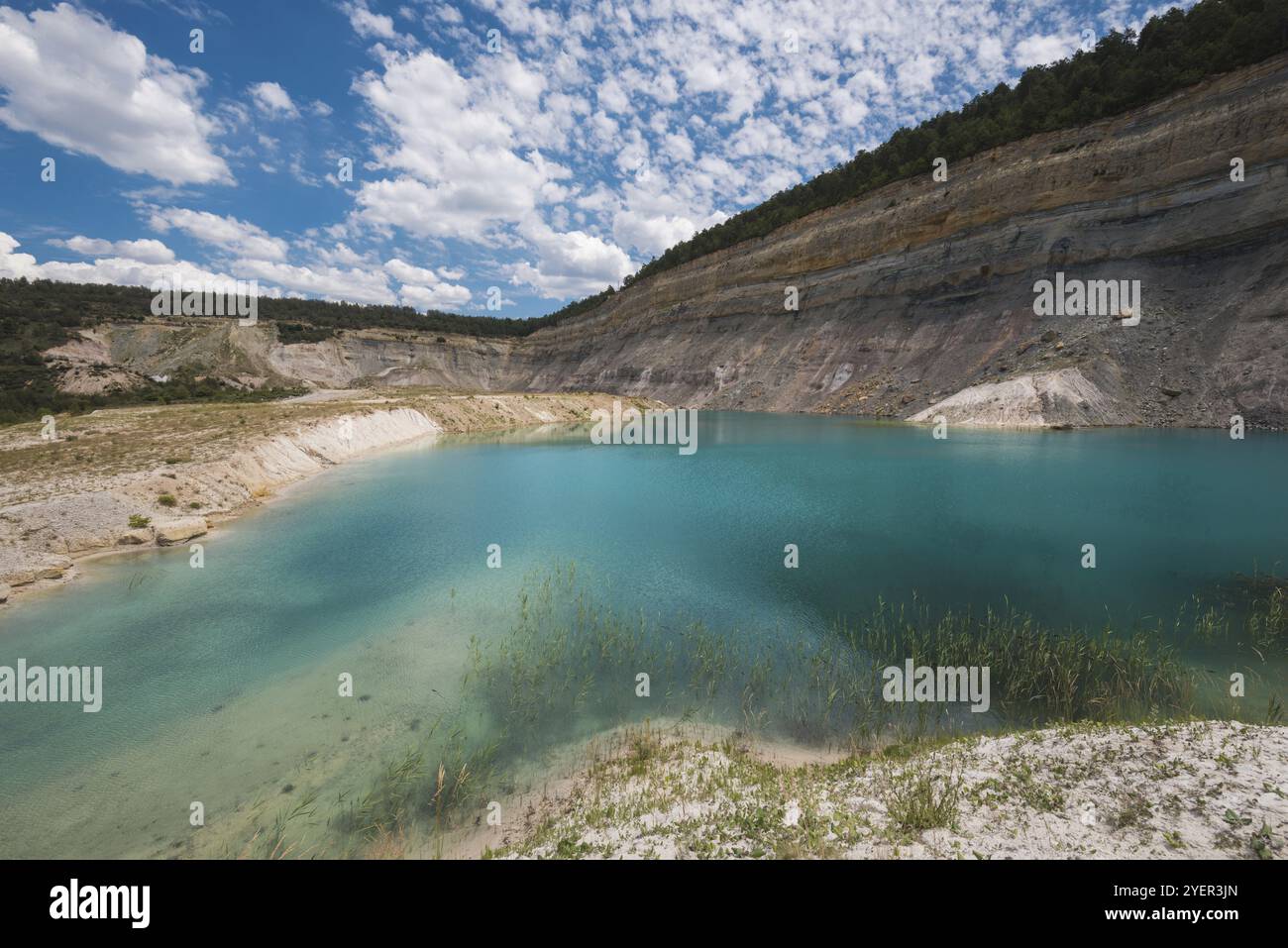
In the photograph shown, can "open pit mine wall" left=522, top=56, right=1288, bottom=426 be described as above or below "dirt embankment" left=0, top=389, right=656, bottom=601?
above

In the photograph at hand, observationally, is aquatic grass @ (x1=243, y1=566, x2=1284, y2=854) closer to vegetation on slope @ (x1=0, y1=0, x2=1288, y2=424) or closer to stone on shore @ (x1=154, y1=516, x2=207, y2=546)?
stone on shore @ (x1=154, y1=516, x2=207, y2=546)

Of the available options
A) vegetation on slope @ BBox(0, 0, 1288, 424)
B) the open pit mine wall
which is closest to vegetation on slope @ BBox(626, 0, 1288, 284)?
vegetation on slope @ BBox(0, 0, 1288, 424)

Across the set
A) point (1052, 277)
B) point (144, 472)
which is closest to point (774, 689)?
point (144, 472)

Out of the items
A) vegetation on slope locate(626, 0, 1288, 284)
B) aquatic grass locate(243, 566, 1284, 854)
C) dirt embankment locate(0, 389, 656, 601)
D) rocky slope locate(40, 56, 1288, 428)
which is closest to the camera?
aquatic grass locate(243, 566, 1284, 854)

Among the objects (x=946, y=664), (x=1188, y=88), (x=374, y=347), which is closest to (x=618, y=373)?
(x=374, y=347)

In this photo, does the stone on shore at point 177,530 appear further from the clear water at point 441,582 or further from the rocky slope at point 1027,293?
the rocky slope at point 1027,293

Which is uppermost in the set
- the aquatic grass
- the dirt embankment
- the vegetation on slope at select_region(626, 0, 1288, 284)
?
the vegetation on slope at select_region(626, 0, 1288, 284)

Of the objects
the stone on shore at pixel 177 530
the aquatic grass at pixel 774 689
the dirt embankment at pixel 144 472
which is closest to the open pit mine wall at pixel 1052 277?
the aquatic grass at pixel 774 689
